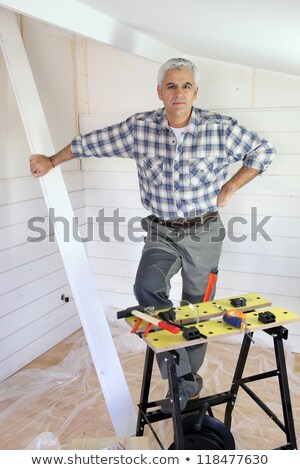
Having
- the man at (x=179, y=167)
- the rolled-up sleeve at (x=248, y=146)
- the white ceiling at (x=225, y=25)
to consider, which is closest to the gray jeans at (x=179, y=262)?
the man at (x=179, y=167)

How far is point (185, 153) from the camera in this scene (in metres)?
2.11

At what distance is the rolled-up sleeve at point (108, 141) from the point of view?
7.25 ft

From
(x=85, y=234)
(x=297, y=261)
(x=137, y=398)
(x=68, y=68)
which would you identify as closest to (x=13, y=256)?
(x=85, y=234)

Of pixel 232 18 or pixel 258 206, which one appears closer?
pixel 232 18

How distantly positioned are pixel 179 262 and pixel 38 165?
33.8 inches

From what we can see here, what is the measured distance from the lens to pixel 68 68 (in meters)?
3.06

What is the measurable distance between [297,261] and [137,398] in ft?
4.38

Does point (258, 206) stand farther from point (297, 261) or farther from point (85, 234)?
point (85, 234)

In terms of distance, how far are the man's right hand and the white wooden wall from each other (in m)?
0.46

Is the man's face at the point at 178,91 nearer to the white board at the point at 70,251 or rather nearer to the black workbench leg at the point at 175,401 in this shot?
the white board at the point at 70,251

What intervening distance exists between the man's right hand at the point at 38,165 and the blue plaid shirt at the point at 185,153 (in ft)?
0.55

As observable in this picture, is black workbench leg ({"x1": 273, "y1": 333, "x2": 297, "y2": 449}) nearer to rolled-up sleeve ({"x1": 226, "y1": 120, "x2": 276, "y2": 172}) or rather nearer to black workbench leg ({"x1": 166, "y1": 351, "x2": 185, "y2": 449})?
black workbench leg ({"x1": 166, "y1": 351, "x2": 185, "y2": 449})

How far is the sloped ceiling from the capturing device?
1294 millimetres
